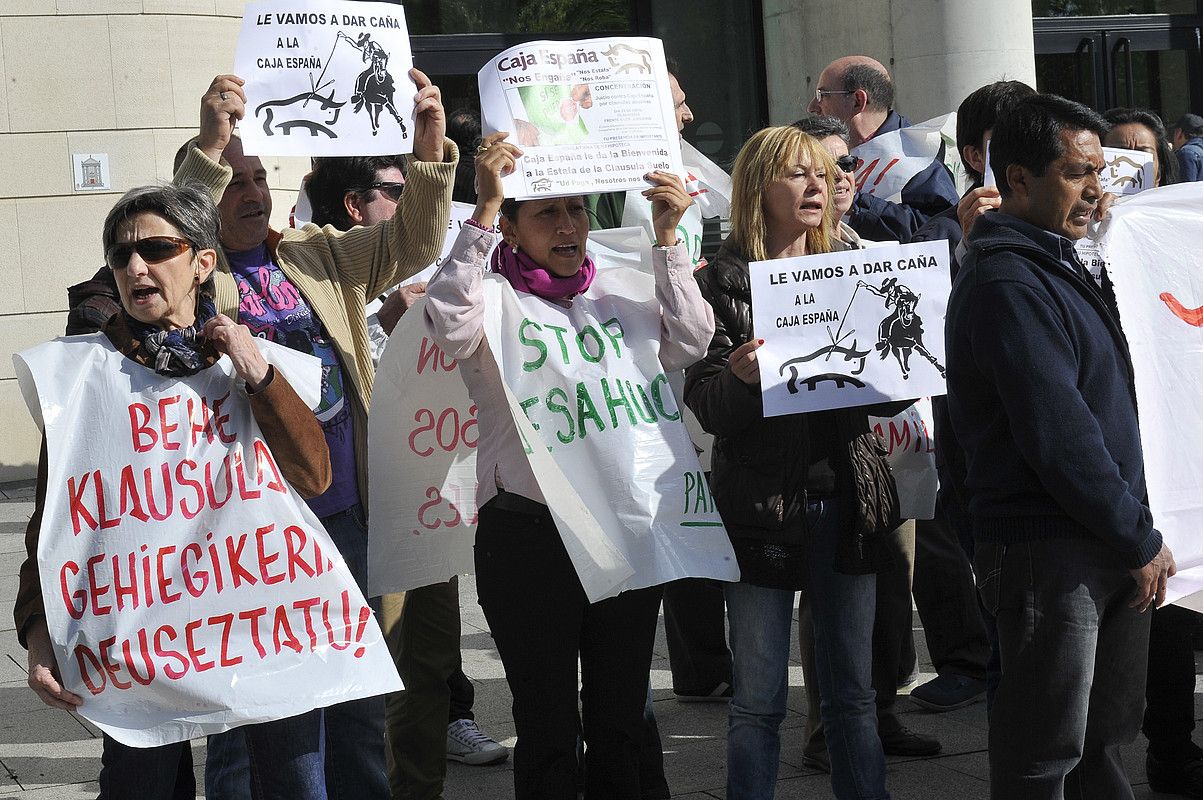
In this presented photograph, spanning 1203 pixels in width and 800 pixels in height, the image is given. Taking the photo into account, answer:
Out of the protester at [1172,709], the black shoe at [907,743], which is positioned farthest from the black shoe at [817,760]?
the protester at [1172,709]

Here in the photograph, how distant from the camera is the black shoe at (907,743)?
5043mm

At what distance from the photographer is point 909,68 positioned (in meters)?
10.7

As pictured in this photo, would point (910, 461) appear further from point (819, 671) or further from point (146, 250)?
point (146, 250)

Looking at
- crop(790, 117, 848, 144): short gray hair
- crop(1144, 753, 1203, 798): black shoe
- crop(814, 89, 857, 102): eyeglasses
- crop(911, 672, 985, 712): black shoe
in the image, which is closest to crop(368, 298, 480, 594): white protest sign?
crop(790, 117, 848, 144): short gray hair

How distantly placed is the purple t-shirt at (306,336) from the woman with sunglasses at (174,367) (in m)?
0.41

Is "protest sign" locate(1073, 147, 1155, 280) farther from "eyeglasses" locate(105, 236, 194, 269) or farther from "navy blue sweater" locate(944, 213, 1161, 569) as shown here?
"eyeglasses" locate(105, 236, 194, 269)

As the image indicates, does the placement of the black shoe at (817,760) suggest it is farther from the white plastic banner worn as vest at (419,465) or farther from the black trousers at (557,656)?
the white plastic banner worn as vest at (419,465)

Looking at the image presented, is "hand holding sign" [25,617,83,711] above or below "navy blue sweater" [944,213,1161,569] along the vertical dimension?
below

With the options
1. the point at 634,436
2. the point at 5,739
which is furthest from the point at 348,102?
the point at 5,739

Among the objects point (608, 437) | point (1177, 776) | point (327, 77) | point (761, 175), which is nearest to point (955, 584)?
point (1177, 776)

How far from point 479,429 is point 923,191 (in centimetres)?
256

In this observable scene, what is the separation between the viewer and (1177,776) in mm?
4590

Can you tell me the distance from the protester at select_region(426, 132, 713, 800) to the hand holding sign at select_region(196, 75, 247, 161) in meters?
0.70

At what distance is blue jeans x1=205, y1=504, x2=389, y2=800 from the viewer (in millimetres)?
3840
